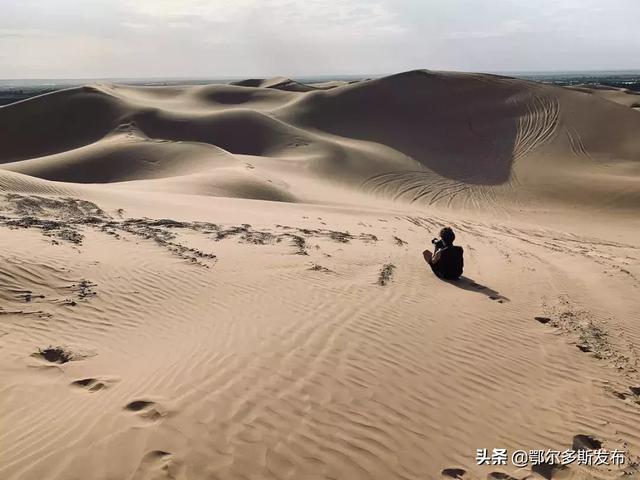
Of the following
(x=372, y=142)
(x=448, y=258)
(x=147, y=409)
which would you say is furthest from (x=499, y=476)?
(x=372, y=142)

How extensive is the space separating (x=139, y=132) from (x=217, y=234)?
2516 cm

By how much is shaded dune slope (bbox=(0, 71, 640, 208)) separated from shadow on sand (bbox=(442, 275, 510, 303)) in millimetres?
10142

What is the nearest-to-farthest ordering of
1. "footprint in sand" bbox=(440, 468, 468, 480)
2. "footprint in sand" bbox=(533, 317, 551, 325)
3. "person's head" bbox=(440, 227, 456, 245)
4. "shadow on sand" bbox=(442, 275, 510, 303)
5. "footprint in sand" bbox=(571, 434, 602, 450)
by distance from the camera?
"footprint in sand" bbox=(440, 468, 468, 480), "footprint in sand" bbox=(571, 434, 602, 450), "footprint in sand" bbox=(533, 317, 551, 325), "shadow on sand" bbox=(442, 275, 510, 303), "person's head" bbox=(440, 227, 456, 245)

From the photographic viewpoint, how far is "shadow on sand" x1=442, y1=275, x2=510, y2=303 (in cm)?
783

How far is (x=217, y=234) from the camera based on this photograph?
9844 millimetres

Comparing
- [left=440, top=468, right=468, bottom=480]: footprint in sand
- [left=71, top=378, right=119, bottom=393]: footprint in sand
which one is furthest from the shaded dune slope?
[left=440, top=468, right=468, bottom=480]: footprint in sand

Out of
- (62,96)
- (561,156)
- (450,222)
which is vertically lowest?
(450,222)

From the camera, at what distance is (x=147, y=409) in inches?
152

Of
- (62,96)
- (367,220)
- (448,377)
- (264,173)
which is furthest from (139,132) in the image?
(448,377)

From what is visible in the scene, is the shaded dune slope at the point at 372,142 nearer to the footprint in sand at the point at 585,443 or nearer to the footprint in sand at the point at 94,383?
the footprint in sand at the point at 94,383

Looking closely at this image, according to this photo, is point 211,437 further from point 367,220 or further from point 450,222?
point 450,222

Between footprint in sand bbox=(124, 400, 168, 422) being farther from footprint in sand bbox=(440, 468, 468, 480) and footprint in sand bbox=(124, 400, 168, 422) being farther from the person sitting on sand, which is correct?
Answer: the person sitting on sand

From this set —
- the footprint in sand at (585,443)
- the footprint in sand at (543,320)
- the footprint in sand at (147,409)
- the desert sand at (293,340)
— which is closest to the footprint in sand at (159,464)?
the desert sand at (293,340)

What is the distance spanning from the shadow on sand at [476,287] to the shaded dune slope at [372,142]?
10.1 metres
